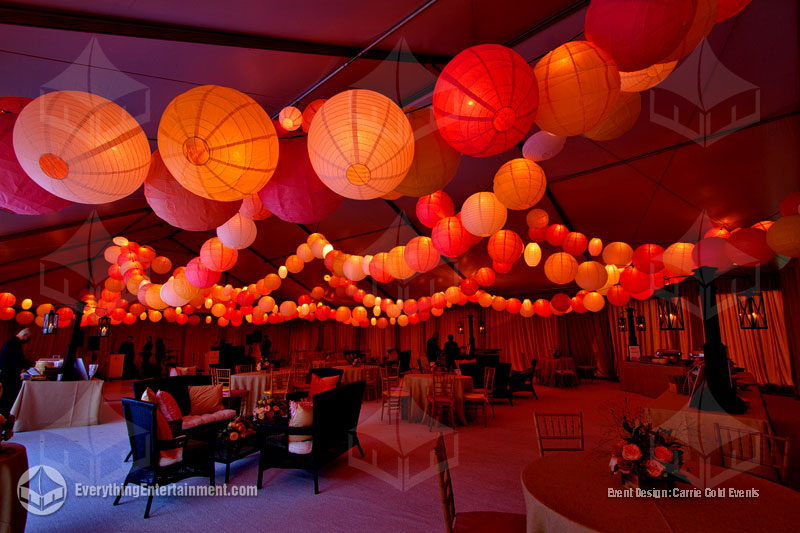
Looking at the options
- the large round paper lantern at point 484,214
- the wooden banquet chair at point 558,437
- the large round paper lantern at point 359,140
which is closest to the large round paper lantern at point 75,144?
the large round paper lantern at point 359,140

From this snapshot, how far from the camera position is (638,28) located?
1.34 m

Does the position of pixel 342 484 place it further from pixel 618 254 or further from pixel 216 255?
pixel 618 254

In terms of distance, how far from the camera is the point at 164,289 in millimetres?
4277

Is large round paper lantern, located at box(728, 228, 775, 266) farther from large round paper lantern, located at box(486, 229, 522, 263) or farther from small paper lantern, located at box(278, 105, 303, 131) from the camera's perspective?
small paper lantern, located at box(278, 105, 303, 131)

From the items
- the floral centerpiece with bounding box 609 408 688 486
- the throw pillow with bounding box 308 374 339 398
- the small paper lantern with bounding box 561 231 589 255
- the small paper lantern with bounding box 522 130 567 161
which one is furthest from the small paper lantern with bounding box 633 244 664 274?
the throw pillow with bounding box 308 374 339 398

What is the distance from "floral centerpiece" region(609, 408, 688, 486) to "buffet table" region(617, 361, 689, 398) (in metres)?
7.42

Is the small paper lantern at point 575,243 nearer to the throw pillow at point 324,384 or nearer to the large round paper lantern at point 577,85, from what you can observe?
the large round paper lantern at point 577,85

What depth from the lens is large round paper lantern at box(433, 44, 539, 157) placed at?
146 centimetres

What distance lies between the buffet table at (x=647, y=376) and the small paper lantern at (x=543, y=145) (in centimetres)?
751

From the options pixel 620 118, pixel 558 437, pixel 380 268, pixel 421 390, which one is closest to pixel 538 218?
pixel 380 268

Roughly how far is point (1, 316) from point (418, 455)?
39.7 feet

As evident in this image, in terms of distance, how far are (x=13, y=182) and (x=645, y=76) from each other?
10.8ft

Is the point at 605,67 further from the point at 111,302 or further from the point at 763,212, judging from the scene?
the point at 111,302

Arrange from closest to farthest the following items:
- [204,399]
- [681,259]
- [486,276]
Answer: [681,259] < [204,399] < [486,276]
